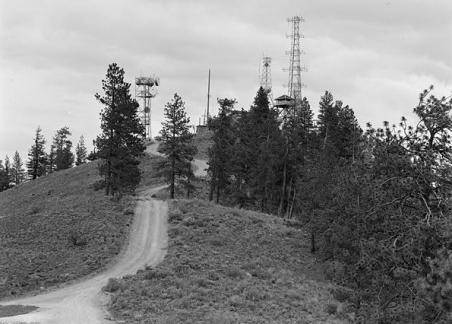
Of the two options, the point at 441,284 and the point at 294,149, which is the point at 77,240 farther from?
the point at 441,284

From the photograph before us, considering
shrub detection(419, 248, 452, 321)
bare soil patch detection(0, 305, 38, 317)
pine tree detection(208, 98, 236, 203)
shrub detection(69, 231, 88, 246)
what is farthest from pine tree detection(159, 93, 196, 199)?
shrub detection(419, 248, 452, 321)

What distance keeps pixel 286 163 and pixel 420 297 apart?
141 feet

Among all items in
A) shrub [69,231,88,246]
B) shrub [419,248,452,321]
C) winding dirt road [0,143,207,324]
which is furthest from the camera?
shrub [69,231,88,246]

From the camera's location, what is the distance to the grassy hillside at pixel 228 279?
77.0 feet

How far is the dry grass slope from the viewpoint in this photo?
105ft

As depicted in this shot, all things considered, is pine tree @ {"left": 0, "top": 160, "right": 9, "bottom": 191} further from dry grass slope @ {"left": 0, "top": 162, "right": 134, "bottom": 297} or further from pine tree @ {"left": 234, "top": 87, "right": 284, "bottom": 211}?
pine tree @ {"left": 234, "top": 87, "right": 284, "bottom": 211}

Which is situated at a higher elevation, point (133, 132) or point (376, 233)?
point (133, 132)

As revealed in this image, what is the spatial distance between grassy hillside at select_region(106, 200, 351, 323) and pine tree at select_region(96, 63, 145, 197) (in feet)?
21.9

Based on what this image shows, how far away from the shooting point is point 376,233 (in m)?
13.0

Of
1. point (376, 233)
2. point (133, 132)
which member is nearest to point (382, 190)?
point (376, 233)

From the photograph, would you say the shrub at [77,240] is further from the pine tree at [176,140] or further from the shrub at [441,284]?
the shrub at [441,284]

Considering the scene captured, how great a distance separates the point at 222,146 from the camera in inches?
2137

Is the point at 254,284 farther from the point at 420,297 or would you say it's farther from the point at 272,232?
the point at 420,297

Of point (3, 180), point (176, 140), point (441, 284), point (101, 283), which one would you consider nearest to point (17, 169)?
point (3, 180)
